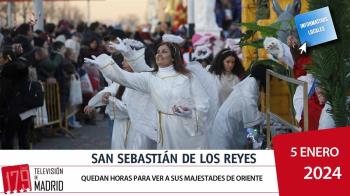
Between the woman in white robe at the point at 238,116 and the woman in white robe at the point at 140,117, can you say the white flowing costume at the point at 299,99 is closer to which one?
the woman in white robe at the point at 238,116

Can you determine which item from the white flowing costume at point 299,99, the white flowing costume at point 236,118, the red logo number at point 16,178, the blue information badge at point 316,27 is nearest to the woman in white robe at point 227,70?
the white flowing costume at point 236,118

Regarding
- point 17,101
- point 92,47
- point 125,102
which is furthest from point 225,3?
point 125,102

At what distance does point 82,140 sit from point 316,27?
898 centimetres

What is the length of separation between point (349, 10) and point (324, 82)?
1.57ft

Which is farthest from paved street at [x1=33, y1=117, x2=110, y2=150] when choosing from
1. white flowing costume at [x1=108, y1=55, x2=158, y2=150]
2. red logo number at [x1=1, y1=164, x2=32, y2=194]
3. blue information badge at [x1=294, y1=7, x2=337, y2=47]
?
red logo number at [x1=1, y1=164, x2=32, y2=194]

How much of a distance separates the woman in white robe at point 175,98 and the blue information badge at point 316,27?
6.66ft

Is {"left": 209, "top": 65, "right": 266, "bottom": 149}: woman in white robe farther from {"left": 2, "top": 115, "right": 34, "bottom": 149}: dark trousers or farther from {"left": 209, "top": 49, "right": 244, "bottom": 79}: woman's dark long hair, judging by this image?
{"left": 2, "top": 115, "right": 34, "bottom": 149}: dark trousers

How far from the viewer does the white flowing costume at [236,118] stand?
9.09 meters

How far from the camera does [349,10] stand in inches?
246

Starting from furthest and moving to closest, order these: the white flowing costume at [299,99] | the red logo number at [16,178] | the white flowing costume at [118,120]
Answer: the white flowing costume at [118,120]
the white flowing costume at [299,99]
the red logo number at [16,178]

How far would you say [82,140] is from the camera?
15086mm

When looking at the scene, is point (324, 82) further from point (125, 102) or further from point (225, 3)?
point (225, 3)

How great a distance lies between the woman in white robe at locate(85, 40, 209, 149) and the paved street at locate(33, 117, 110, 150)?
14.9 ft

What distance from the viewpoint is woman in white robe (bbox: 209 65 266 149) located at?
29.5ft
